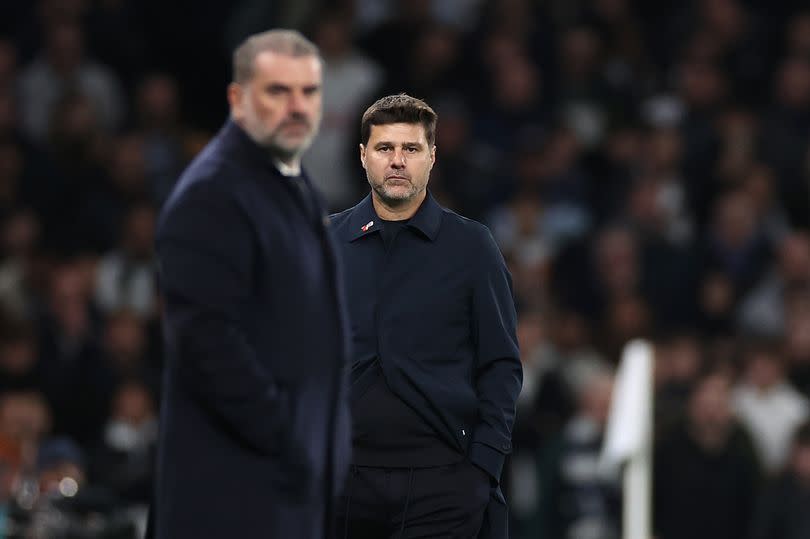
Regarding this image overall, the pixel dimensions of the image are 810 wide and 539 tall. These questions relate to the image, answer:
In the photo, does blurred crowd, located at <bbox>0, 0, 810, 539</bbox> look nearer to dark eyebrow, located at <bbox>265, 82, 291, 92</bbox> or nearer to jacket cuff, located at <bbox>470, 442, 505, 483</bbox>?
jacket cuff, located at <bbox>470, 442, 505, 483</bbox>

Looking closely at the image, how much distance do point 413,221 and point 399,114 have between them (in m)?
0.32

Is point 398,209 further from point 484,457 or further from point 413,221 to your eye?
point 484,457

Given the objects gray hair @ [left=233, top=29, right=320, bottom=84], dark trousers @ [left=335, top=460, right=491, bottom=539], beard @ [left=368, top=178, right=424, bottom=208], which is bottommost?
dark trousers @ [left=335, top=460, right=491, bottom=539]

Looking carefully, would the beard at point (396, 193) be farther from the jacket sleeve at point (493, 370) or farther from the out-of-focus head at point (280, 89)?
the out-of-focus head at point (280, 89)

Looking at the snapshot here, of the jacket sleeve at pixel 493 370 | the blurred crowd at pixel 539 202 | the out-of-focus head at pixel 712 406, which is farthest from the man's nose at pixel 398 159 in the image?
the out-of-focus head at pixel 712 406

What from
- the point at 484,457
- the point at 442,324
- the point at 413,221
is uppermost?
the point at 413,221

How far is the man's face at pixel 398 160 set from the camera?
482cm

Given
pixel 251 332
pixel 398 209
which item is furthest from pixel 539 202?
pixel 251 332

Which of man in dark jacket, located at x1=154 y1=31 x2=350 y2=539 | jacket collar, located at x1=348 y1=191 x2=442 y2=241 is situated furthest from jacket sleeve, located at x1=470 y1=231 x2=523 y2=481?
man in dark jacket, located at x1=154 y1=31 x2=350 y2=539

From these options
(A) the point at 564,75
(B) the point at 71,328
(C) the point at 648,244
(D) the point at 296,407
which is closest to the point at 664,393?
(C) the point at 648,244

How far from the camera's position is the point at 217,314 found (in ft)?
12.0

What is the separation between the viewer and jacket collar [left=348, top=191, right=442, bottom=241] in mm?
4926

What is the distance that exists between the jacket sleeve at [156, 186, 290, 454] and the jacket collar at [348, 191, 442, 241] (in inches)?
47.2

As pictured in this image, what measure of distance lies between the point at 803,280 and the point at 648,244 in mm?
1023
